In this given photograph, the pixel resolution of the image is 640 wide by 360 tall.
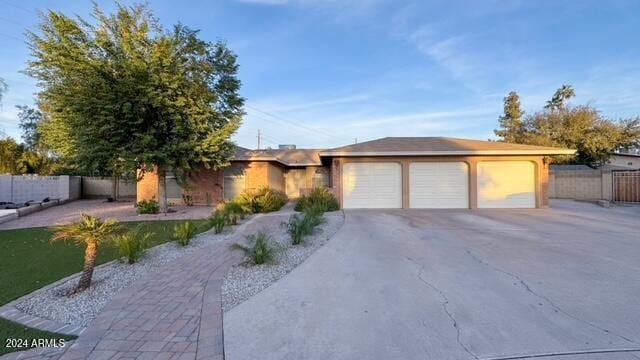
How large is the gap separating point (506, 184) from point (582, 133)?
840 inches

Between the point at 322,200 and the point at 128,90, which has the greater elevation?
the point at 128,90

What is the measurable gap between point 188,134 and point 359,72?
9432mm

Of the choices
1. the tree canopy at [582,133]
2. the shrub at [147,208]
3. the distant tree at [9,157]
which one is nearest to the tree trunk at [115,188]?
the distant tree at [9,157]

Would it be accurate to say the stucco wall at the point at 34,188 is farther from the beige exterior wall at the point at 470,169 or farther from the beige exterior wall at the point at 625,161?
the beige exterior wall at the point at 625,161

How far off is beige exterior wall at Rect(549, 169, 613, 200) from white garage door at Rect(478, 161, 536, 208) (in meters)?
7.43

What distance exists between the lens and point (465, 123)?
2567 centimetres

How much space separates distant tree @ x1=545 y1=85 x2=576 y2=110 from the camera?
3547cm

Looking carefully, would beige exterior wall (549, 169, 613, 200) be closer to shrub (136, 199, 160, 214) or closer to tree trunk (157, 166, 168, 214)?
tree trunk (157, 166, 168, 214)

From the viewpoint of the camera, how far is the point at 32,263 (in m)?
6.52

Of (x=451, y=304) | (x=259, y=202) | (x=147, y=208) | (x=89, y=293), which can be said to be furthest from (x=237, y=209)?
(x=451, y=304)

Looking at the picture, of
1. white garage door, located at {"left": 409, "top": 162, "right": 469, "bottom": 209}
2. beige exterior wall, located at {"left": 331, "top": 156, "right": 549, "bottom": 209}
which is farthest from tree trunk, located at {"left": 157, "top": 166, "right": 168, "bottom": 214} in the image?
white garage door, located at {"left": 409, "top": 162, "right": 469, "bottom": 209}

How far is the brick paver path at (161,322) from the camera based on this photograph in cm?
321

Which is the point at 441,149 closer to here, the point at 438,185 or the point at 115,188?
the point at 438,185

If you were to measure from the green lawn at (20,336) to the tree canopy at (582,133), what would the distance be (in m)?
34.6
